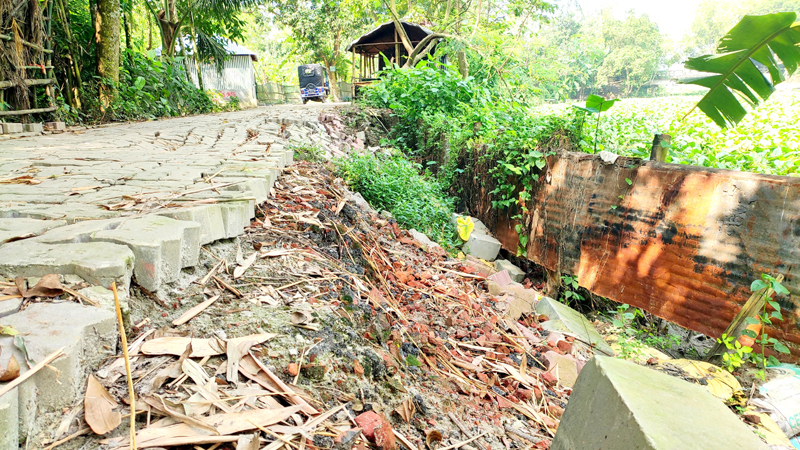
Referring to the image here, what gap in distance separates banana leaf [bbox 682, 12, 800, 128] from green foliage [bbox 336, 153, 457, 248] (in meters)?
2.73

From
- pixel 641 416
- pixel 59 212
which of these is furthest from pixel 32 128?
pixel 641 416

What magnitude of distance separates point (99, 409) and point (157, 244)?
22.8 inches

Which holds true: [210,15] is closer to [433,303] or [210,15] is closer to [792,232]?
A: [433,303]

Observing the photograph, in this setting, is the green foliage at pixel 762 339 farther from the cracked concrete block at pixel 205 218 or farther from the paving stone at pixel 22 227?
the paving stone at pixel 22 227

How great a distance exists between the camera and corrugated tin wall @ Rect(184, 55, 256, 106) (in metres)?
21.8

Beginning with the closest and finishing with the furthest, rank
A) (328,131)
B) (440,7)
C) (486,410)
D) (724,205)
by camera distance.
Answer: (486,410) → (724,205) → (328,131) → (440,7)

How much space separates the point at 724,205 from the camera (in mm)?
3207

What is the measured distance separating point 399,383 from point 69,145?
434 cm

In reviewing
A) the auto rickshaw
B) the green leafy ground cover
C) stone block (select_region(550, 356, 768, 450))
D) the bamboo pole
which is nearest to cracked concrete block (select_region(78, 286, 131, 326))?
the bamboo pole

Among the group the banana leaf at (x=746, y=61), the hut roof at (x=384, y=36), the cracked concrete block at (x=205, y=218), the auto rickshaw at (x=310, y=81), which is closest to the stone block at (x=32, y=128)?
the cracked concrete block at (x=205, y=218)

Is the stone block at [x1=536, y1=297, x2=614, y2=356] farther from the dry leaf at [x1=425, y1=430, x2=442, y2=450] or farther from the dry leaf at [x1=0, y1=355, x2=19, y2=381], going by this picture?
the dry leaf at [x1=0, y1=355, x2=19, y2=381]

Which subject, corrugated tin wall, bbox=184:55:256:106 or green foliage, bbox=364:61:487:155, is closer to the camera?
green foliage, bbox=364:61:487:155

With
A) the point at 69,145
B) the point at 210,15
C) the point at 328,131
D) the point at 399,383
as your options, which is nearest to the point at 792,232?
the point at 399,383

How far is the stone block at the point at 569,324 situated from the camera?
3.50 meters
